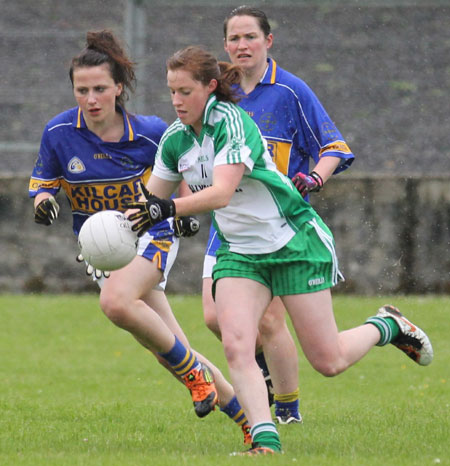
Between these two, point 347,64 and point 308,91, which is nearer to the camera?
point 308,91

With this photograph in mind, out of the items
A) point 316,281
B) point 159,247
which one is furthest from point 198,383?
point 316,281

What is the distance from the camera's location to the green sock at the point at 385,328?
20.5 ft

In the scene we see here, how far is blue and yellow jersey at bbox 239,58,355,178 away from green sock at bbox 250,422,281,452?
2.03 metres

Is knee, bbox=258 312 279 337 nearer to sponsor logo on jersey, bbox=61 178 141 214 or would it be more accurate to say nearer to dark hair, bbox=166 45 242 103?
sponsor logo on jersey, bbox=61 178 141 214

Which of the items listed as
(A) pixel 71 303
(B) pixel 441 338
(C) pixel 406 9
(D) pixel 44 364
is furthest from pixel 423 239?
(D) pixel 44 364

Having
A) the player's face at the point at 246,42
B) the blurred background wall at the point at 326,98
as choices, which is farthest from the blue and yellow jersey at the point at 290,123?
the blurred background wall at the point at 326,98

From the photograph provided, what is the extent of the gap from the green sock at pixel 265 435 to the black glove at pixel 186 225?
129 cm

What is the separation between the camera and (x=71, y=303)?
13.0 meters

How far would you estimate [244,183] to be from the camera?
17.6 feet

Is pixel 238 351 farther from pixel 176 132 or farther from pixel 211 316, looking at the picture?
pixel 211 316

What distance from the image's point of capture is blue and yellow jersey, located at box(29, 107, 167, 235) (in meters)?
6.68

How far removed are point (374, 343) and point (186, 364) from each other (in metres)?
1.09

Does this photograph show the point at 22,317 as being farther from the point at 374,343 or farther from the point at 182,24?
the point at 374,343

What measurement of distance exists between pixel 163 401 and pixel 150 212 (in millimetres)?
3384
